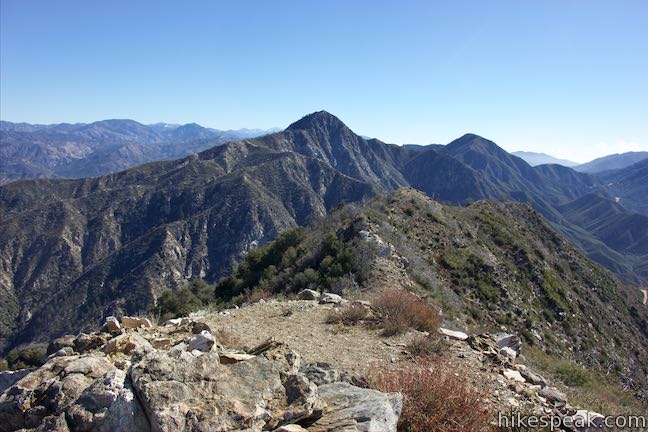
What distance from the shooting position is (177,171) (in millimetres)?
186500

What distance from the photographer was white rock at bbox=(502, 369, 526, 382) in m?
7.87

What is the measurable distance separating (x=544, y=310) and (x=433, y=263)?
8216 millimetres

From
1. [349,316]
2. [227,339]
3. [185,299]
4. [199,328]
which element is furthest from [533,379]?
[185,299]

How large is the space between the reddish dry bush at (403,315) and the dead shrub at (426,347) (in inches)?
35.7

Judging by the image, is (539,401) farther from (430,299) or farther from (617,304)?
(617,304)

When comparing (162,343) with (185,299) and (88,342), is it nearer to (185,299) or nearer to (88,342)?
(88,342)

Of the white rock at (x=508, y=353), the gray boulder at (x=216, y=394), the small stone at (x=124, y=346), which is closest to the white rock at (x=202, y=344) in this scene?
the small stone at (x=124, y=346)

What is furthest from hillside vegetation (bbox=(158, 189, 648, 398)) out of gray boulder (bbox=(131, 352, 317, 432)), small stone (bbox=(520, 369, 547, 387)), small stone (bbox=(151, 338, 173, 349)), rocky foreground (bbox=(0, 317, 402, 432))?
gray boulder (bbox=(131, 352, 317, 432))

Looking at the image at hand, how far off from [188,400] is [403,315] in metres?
6.91

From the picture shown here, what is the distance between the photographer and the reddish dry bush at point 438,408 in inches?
202

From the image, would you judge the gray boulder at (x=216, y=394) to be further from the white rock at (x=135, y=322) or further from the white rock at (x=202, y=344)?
the white rock at (x=135, y=322)

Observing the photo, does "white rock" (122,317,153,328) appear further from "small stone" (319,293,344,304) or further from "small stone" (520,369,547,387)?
"small stone" (520,369,547,387)

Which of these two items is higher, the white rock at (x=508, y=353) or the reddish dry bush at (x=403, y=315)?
the reddish dry bush at (x=403, y=315)

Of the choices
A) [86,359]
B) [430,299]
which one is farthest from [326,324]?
[430,299]
